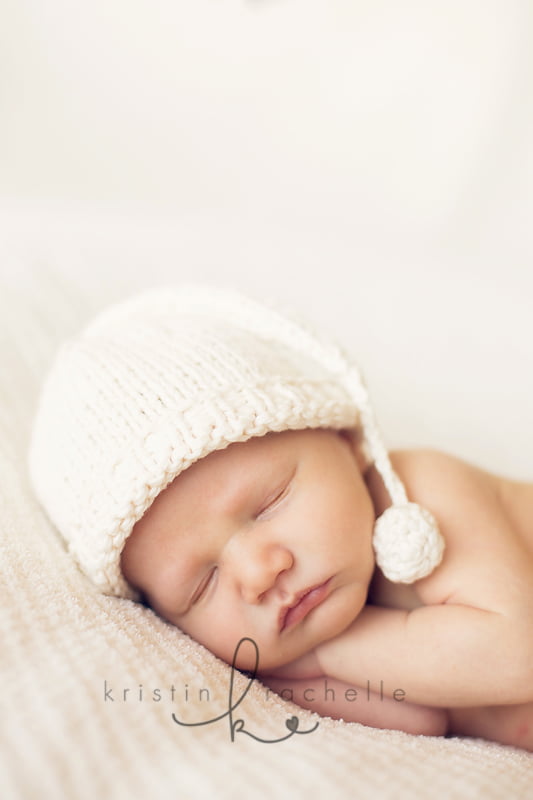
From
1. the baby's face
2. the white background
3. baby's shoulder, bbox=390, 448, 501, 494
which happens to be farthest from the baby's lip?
the white background

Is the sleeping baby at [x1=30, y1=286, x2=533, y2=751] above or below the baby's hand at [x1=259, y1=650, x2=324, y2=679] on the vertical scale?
above

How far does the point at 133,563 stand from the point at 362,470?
0.40m

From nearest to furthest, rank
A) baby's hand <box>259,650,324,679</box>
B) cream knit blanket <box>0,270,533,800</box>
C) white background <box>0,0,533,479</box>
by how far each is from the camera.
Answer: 1. cream knit blanket <box>0,270,533,800</box>
2. baby's hand <box>259,650,324,679</box>
3. white background <box>0,0,533,479</box>

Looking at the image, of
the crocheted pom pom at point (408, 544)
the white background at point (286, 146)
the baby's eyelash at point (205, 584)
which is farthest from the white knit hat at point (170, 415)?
the white background at point (286, 146)

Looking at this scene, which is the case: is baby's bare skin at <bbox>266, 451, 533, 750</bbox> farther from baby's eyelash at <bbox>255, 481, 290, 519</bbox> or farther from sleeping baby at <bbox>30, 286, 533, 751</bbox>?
baby's eyelash at <bbox>255, 481, 290, 519</bbox>

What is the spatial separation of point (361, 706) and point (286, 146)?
6.61 feet

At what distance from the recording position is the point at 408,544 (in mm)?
1042

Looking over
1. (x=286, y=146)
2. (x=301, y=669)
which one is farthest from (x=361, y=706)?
(x=286, y=146)

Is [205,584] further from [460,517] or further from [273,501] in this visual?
[460,517]

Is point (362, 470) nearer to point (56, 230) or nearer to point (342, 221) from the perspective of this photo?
point (56, 230)

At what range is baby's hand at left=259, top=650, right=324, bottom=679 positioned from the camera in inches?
43.3

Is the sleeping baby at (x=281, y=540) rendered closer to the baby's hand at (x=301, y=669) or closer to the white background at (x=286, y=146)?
the baby's hand at (x=301, y=669)

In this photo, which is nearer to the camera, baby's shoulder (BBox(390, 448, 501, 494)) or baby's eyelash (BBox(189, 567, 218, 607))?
baby's eyelash (BBox(189, 567, 218, 607))

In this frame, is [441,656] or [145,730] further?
[441,656]
